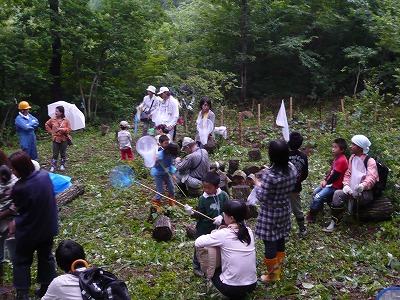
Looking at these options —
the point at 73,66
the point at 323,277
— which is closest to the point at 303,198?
the point at 323,277

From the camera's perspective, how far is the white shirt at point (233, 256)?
4.33 metres

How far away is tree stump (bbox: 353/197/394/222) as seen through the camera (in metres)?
6.66

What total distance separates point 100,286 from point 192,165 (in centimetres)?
480

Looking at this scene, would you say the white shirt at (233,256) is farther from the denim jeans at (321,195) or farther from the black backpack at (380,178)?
the black backpack at (380,178)

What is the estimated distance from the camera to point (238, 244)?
172 inches

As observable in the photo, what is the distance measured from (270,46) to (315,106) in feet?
11.8

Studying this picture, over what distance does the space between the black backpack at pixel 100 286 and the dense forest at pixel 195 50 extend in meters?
13.2

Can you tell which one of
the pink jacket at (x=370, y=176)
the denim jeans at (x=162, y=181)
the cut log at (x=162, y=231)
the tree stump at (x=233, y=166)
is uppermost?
the pink jacket at (x=370, y=176)

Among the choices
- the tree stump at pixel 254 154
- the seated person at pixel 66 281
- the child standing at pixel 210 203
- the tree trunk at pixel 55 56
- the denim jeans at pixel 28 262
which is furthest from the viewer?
the tree trunk at pixel 55 56

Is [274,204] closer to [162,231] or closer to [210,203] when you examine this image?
[210,203]

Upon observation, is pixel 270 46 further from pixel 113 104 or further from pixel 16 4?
pixel 16 4

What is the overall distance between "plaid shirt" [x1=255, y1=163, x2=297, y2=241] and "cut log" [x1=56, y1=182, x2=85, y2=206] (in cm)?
506

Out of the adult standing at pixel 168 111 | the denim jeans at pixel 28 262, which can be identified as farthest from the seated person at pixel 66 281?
the adult standing at pixel 168 111

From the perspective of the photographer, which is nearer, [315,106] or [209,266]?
[209,266]
